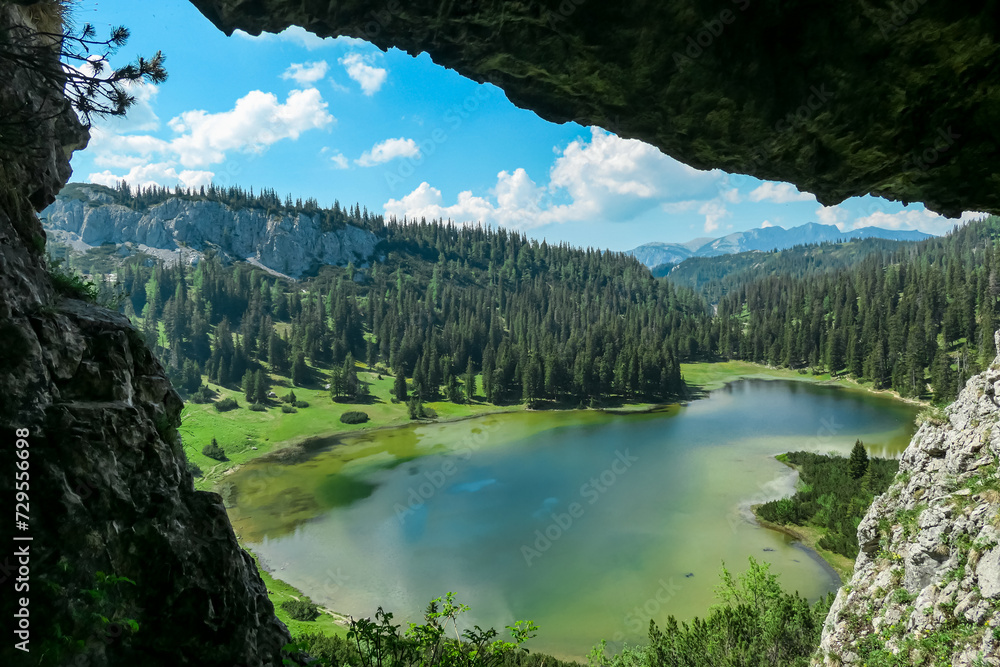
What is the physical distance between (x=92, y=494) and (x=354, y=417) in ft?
259

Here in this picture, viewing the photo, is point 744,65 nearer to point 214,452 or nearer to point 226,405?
point 214,452

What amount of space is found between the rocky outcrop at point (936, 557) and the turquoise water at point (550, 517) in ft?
40.2

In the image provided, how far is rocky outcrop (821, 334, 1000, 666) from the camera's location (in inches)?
407

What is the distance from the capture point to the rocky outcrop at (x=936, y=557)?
10.3 metres

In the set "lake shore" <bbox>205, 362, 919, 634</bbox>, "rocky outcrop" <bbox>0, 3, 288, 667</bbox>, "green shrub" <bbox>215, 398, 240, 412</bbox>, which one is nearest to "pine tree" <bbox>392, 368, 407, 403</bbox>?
"lake shore" <bbox>205, 362, 919, 634</bbox>

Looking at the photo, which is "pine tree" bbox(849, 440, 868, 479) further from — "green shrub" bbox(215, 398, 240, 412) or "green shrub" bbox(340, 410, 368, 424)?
"green shrub" bbox(215, 398, 240, 412)

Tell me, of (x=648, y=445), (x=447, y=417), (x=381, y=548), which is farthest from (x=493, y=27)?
(x=447, y=417)

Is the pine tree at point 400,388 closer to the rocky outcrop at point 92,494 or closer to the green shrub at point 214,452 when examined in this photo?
the green shrub at point 214,452

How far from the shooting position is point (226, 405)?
273 ft

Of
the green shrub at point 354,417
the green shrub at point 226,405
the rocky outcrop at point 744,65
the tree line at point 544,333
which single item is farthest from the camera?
the tree line at point 544,333

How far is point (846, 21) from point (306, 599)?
1270 inches

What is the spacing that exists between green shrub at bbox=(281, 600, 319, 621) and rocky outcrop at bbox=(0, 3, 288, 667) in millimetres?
22311

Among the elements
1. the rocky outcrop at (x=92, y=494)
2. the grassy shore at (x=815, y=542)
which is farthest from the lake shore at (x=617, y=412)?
the rocky outcrop at (x=92, y=494)

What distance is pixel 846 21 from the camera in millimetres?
6684
